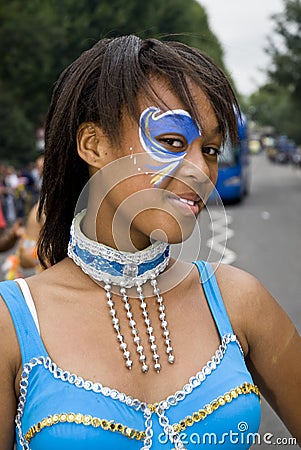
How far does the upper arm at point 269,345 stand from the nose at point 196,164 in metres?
0.33

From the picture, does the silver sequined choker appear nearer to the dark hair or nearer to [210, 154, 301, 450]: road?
the dark hair

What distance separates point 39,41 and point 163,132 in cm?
2685

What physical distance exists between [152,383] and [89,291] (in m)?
0.26

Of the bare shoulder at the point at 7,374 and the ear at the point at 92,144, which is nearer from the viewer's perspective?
the bare shoulder at the point at 7,374

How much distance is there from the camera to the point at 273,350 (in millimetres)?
1674

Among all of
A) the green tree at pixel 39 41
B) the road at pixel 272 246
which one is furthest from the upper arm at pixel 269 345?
the green tree at pixel 39 41

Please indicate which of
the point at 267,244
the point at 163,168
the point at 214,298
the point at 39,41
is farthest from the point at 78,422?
the point at 39,41

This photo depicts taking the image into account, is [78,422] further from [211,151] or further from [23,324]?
[211,151]

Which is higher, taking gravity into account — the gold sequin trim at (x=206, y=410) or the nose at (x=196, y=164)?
the nose at (x=196, y=164)

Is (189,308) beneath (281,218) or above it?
above

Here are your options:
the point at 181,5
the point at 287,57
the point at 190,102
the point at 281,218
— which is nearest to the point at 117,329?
the point at 190,102

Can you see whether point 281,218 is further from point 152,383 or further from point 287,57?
point 152,383

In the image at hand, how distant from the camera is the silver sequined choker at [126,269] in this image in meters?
1.65

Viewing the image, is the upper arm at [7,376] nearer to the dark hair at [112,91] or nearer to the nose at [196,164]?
the dark hair at [112,91]
